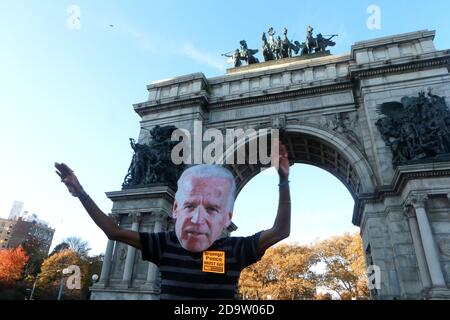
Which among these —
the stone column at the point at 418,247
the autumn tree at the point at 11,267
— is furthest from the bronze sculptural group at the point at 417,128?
the autumn tree at the point at 11,267

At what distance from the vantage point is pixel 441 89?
15312mm

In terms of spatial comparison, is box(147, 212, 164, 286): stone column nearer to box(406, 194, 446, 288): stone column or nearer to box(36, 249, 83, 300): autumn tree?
box(406, 194, 446, 288): stone column

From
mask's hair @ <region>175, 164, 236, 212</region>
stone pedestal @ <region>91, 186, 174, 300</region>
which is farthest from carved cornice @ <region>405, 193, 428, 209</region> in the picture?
mask's hair @ <region>175, 164, 236, 212</region>

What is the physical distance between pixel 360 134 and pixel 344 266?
33279mm

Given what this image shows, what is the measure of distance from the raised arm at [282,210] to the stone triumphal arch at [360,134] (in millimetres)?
11388

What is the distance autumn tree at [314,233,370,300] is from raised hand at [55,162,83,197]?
4284cm

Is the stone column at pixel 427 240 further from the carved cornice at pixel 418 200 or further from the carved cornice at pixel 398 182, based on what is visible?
the carved cornice at pixel 398 182

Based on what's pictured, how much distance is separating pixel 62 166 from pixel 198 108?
56.0 ft

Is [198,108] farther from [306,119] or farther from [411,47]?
[411,47]

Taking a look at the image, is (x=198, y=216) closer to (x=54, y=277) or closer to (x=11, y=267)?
(x=54, y=277)

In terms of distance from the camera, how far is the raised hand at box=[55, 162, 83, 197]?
2344 millimetres

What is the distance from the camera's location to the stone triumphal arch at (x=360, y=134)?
1226 cm
